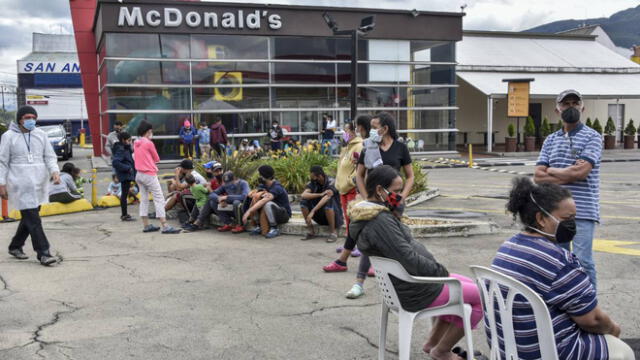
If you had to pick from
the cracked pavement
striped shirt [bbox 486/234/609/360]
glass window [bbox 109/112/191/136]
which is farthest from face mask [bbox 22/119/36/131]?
glass window [bbox 109/112/191/136]

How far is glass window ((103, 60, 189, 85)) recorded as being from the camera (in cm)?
2444

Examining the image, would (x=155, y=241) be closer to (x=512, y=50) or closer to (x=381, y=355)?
(x=381, y=355)

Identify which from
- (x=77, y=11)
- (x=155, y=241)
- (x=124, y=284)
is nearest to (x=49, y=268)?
(x=124, y=284)

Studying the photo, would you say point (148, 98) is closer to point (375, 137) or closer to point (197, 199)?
point (197, 199)

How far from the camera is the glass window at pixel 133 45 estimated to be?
24.2 metres

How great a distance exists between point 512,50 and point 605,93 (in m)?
6.17

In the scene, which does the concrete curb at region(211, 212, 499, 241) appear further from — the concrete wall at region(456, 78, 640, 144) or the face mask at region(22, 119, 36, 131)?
the concrete wall at region(456, 78, 640, 144)

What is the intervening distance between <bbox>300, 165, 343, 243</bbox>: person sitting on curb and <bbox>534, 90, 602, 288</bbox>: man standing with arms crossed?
4.27 meters

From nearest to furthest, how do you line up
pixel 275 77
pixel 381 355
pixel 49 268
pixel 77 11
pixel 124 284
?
pixel 381 355
pixel 124 284
pixel 49 268
pixel 275 77
pixel 77 11

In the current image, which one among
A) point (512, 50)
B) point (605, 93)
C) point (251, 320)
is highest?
point (512, 50)

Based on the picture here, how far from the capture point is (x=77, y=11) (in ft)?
97.4

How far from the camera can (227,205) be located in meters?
10.1

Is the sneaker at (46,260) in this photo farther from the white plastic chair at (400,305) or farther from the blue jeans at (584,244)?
the blue jeans at (584,244)

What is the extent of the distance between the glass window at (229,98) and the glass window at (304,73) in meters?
1.04
